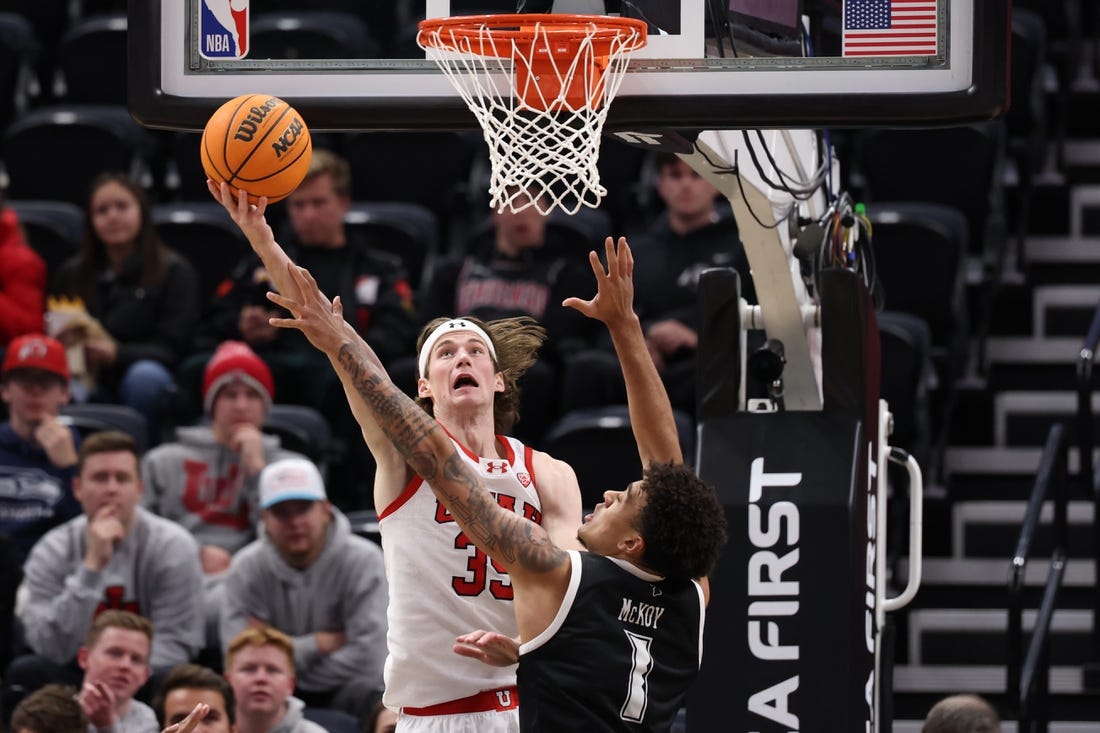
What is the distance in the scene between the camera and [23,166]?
11.4m

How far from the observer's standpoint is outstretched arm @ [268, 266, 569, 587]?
490 cm

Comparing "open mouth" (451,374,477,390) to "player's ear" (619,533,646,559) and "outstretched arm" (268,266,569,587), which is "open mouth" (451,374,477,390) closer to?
"outstretched arm" (268,266,569,587)

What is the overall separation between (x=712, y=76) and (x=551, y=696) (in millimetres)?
1634

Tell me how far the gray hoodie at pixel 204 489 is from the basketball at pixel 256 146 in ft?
12.8

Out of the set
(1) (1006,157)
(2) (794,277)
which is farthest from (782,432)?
(1) (1006,157)

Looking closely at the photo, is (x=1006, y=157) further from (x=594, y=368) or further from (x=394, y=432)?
(x=394, y=432)

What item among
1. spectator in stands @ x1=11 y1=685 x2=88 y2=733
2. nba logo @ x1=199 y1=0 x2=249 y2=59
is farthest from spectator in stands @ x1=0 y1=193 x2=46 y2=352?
nba logo @ x1=199 y1=0 x2=249 y2=59

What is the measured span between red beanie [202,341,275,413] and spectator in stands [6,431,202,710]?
0.74 metres

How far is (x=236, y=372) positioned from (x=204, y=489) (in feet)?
1.76

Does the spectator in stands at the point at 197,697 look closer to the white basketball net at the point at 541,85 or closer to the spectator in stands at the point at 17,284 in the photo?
the white basketball net at the point at 541,85

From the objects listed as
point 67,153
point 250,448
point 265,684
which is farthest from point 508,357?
point 67,153

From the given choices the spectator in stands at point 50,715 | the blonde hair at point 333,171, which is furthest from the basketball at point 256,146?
the blonde hair at point 333,171

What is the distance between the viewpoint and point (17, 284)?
398 inches

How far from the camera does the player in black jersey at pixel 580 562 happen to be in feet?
A: 16.1
